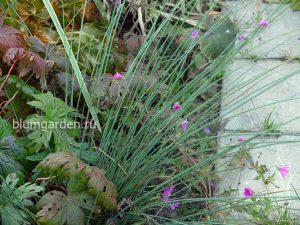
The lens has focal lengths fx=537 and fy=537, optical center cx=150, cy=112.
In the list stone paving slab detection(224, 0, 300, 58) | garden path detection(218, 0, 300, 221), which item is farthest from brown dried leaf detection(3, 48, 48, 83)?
stone paving slab detection(224, 0, 300, 58)

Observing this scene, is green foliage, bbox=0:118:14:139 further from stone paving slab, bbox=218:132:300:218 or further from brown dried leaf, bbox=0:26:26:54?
stone paving slab, bbox=218:132:300:218

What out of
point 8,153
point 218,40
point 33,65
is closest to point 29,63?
point 33,65

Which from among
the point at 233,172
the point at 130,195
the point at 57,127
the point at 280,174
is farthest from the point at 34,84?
the point at 280,174

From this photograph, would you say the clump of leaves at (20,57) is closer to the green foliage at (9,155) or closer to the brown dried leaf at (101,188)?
the green foliage at (9,155)

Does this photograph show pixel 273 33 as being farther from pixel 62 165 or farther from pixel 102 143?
pixel 62 165

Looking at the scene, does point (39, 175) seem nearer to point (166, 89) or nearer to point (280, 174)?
point (166, 89)

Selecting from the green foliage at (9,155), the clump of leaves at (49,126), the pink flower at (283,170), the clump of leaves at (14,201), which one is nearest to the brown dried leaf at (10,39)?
the clump of leaves at (49,126)
